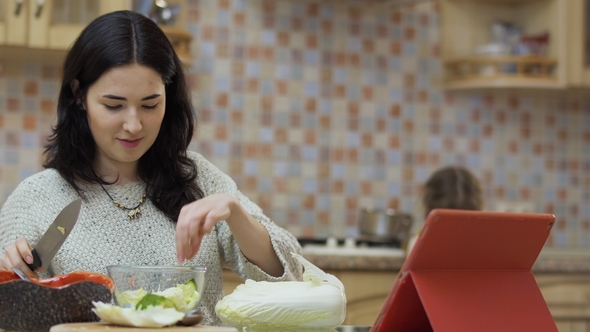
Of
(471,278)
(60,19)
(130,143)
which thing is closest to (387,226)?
(60,19)

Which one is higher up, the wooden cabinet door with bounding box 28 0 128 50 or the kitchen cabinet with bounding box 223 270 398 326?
the wooden cabinet door with bounding box 28 0 128 50

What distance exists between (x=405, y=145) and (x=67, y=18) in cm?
143

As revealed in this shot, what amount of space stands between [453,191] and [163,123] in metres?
1.24

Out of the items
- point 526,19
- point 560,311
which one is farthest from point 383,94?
point 560,311

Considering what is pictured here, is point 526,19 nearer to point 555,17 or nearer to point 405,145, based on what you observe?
point 555,17

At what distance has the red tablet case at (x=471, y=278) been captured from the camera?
934mm

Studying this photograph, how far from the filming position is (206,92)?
3.06 m

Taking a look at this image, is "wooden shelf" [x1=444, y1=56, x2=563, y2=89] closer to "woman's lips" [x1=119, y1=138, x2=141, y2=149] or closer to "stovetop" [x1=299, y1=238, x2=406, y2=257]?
"stovetop" [x1=299, y1=238, x2=406, y2=257]

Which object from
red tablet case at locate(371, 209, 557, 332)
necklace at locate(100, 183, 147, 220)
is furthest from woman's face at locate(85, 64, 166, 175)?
red tablet case at locate(371, 209, 557, 332)

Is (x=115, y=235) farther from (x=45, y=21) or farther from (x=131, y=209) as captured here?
(x=45, y=21)

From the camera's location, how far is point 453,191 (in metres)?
2.52

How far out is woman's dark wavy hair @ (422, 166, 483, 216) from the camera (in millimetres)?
2500

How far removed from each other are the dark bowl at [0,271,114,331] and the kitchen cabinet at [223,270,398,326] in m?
1.66

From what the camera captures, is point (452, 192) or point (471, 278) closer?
point (471, 278)
